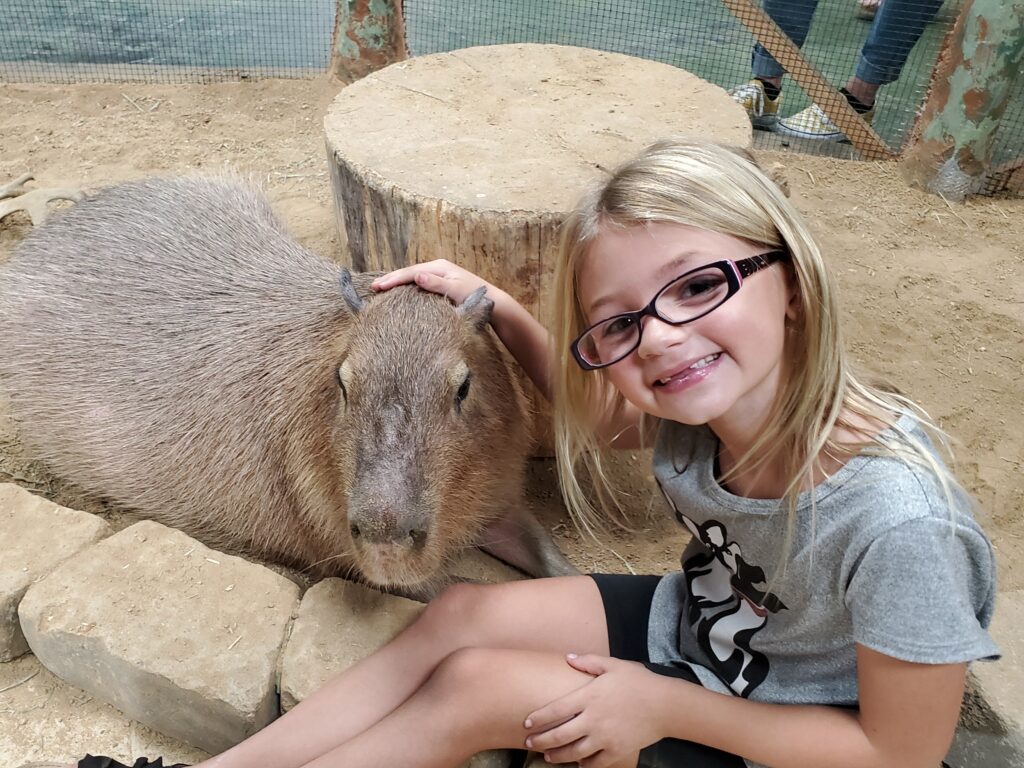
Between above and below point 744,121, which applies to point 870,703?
below

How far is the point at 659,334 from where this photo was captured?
1406 mm

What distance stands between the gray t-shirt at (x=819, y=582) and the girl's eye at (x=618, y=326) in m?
0.41

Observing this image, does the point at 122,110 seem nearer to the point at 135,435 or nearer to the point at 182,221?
the point at 182,221

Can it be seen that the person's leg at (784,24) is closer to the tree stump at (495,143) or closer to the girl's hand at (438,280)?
the tree stump at (495,143)

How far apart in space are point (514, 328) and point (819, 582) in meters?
1.06

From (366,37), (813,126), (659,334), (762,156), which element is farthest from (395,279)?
(813,126)

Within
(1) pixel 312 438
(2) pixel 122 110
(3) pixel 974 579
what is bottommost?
(2) pixel 122 110

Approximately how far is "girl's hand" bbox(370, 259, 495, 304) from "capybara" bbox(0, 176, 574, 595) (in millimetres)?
47

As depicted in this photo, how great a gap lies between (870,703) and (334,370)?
1.42m

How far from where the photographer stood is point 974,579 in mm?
1411

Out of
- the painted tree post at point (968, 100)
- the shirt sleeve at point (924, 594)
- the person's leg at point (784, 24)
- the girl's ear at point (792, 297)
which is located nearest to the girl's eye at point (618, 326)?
the girl's ear at point (792, 297)

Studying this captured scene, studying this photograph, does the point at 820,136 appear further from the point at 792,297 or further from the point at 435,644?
the point at 435,644

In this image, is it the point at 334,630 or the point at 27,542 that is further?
the point at 27,542

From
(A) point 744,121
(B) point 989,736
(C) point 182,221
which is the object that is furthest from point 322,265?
(B) point 989,736
